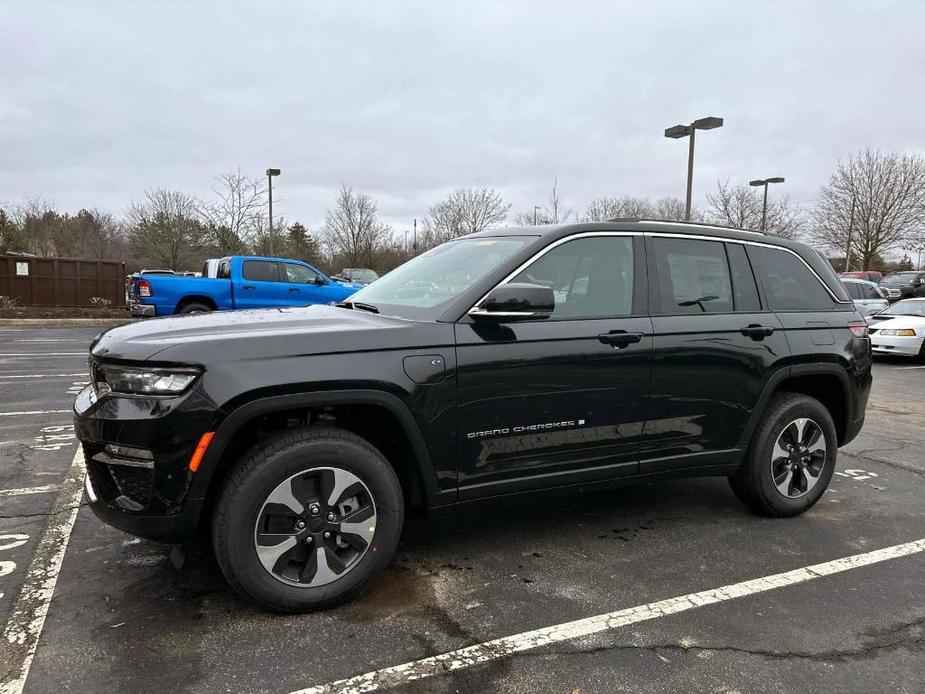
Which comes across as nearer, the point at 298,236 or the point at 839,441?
the point at 839,441

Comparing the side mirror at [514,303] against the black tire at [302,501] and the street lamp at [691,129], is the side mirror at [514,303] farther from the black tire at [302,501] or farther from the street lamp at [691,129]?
the street lamp at [691,129]

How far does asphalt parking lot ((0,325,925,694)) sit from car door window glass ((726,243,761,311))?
1.41 metres

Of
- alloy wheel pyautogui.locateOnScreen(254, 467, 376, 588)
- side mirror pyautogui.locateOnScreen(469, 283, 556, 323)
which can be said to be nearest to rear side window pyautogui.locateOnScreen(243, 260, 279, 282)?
side mirror pyautogui.locateOnScreen(469, 283, 556, 323)

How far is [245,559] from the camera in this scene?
2.71 m

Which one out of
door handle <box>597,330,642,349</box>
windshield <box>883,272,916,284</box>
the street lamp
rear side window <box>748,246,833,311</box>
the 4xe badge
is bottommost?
the 4xe badge

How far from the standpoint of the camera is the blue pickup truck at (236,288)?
13.0m

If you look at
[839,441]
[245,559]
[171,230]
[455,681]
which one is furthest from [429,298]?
[171,230]

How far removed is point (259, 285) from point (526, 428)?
1205cm

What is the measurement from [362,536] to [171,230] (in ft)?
104

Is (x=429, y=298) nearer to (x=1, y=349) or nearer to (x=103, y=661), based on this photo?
(x=103, y=661)

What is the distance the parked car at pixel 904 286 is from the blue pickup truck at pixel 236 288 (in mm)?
20091

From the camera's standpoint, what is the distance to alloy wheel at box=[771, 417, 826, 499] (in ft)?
13.4

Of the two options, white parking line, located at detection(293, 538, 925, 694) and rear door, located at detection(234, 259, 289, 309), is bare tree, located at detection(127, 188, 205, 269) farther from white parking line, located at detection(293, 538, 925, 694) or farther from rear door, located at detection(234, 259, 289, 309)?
white parking line, located at detection(293, 538, 925, 694)

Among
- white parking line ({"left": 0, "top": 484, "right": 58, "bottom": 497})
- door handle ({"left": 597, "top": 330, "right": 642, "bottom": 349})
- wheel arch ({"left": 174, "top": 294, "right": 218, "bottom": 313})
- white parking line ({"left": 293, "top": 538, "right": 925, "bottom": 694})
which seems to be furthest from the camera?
wheel arch ({"left": 174, "top": 294, "right": 218, "bottom": 313})
